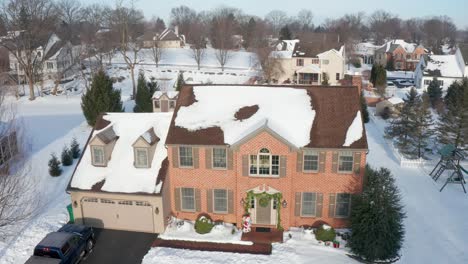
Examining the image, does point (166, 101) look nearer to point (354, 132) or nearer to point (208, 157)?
point (208, 157)

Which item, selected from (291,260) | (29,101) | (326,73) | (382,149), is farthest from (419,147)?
(29,101)

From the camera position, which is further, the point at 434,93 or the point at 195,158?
the point at 434,93

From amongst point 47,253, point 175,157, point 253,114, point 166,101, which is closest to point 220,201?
point 175,157

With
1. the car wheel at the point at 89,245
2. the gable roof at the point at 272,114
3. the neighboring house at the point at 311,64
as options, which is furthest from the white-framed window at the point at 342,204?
the neighboring house at the point at 311,64

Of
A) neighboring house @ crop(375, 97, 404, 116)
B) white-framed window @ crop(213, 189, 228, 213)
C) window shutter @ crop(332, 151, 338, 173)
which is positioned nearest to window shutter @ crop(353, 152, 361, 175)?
window shutter @ crop(332, 151, 338, 173)

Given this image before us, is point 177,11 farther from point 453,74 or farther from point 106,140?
point 106,140

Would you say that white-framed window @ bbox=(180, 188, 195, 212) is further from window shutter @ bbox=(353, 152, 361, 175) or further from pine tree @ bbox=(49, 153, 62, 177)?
pine tree @ bbox=(49, 153, 62, 177)
